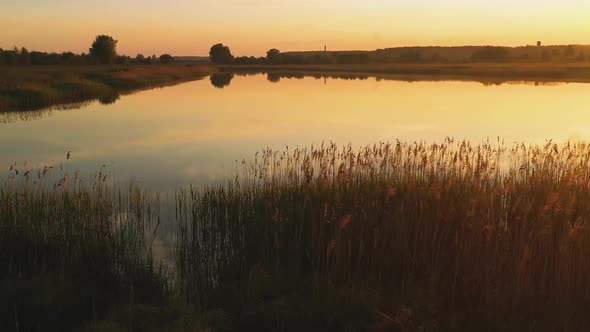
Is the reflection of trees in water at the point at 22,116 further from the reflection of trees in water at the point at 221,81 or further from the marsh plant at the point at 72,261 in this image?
the reflection of trees in water at the point at 221,81

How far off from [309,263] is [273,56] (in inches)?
4855

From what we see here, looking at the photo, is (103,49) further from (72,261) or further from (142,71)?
(72,261)

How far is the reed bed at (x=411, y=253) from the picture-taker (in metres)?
5.00

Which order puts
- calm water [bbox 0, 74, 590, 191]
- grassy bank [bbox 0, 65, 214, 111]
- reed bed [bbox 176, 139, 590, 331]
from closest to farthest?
1. reed bed [bbox 176, 139, 590, 331]
2. calm water [bbox 0, 74, 590, 191]
3. grassy bank [bbox 0, 65, 214, 111]

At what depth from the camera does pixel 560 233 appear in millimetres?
5770

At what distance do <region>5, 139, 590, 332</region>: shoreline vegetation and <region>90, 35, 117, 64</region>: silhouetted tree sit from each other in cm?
7257

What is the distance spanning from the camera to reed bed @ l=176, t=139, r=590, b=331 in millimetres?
5004

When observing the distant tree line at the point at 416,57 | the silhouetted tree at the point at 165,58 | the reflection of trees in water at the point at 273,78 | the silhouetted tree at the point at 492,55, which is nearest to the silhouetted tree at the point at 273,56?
the distant tree line at the point at 416,57

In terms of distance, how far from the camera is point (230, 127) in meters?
19.0

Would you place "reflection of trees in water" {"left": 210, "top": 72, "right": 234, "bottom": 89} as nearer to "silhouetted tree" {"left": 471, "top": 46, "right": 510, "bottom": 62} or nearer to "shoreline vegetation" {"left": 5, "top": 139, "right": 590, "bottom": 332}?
"shoreline vegetation" {"left": 5, "top": 139, "right": 590, "bottom": 332}

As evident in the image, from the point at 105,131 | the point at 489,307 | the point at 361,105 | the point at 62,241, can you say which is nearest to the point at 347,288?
the point at 489,307

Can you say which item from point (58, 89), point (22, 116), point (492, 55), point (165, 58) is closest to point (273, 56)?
point (165, 58)

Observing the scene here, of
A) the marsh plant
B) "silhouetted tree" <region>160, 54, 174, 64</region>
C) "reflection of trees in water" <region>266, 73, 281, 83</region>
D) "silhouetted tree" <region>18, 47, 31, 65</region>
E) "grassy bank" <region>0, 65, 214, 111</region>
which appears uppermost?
"silhouetted tree" <region>160, 54, 174, 64</region>

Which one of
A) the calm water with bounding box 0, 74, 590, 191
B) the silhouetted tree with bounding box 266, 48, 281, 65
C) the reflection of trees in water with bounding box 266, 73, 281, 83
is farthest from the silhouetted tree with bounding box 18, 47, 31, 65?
the silhouetted tree with bounding box 266, 48, 281, 65
